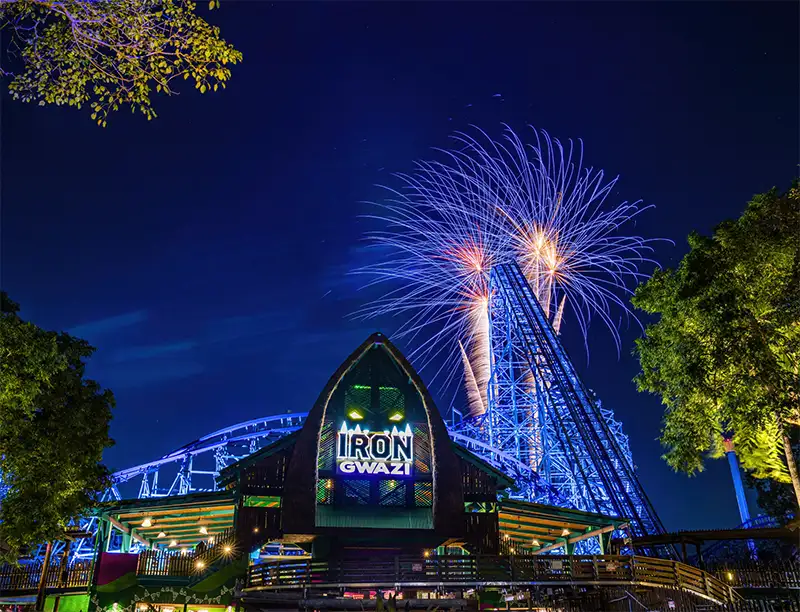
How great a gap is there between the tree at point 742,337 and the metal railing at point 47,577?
22.4 meters

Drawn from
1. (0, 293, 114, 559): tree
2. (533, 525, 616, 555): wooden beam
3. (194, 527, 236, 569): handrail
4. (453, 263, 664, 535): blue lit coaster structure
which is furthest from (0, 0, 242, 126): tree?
(453, 263, 664, 535): blue lit coaster structure

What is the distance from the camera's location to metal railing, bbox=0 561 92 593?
23922mm

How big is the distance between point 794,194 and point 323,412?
17.6 metres

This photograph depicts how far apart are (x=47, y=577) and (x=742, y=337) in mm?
26113

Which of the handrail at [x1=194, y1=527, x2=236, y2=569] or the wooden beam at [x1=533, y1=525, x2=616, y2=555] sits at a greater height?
the wooden beam at [x1=533, y1=525, x2=616, y2=555]

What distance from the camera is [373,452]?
2444cm

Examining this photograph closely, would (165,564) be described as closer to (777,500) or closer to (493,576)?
(493,576)

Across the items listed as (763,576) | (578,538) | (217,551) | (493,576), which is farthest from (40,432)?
(763,576)

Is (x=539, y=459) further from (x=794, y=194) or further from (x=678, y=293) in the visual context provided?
(x=794, y=194)

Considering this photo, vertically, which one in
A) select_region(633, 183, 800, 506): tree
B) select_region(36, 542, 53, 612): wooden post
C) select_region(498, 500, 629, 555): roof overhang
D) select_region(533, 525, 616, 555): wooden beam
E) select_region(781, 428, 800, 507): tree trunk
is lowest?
select_region(36, 542, 53, 612): wooden post

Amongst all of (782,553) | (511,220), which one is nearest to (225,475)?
(511,220)

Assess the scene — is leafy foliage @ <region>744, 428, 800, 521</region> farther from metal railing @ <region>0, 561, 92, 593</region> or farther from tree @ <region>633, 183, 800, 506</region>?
metal railing @ <region>0, 561, 92, 593</region>

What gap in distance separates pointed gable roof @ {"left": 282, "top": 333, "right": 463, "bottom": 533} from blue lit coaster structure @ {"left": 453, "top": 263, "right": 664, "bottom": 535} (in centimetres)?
1706

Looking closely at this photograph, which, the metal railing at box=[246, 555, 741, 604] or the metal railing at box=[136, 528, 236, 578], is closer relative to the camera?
the metal railing at box=[246, 555, 741, 604]
